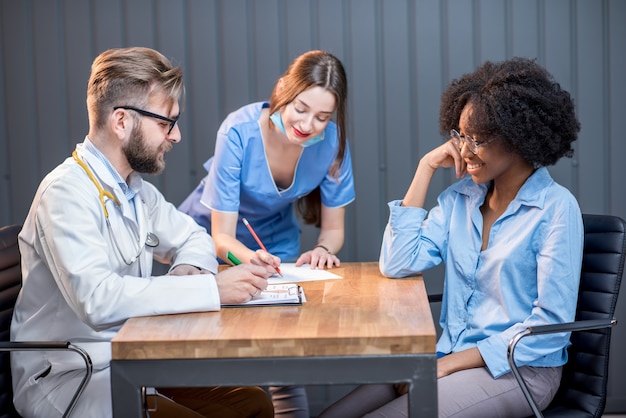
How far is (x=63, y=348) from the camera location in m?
1.86

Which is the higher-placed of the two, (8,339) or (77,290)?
(77,290)

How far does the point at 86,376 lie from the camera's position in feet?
6.04

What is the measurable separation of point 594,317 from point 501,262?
0.29 m

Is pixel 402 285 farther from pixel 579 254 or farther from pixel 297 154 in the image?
pixel 297 154

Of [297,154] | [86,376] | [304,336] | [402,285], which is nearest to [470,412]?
[402,285]

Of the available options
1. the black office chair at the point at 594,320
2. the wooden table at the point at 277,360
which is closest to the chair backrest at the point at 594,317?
the black office chair at the point at 594,320

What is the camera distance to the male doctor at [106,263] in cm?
188

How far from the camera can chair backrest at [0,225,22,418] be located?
210cm

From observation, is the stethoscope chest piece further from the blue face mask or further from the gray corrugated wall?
the gray corrugated wall

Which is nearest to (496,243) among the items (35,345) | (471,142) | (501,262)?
(501,262)

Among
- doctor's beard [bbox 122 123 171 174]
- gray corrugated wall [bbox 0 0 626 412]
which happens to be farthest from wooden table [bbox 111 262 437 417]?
gray corrugated wall [bbox 0 0 626 412]

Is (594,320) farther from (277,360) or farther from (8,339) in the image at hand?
(8,339)

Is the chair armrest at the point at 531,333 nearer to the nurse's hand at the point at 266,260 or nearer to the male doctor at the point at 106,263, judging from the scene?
the male doctor at the point at 106,263

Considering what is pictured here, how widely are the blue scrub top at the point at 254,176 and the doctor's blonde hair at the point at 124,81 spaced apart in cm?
65
